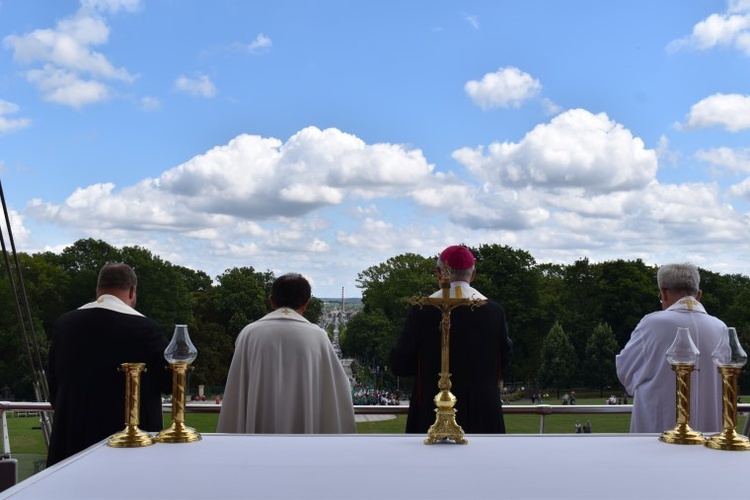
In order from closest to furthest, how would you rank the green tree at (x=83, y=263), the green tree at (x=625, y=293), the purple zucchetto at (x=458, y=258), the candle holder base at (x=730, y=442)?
1. the candle holder base at (x=730, y=442)
2. the purple zucchetto at (x=458, y=258)
3. the green tree at (x=83, y=263)
4. the green tree at (x=625, y=293)

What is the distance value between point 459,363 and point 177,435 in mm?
2235

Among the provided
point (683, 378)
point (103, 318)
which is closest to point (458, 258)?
point (683, 378)

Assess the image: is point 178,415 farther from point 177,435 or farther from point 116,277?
point 116,277

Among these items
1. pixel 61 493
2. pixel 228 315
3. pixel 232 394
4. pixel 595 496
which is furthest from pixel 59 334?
pixel 228 315

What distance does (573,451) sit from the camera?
170 inches

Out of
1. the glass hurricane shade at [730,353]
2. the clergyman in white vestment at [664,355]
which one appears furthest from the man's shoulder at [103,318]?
the glass hurricane shade at [730,353]

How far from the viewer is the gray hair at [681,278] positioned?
20.1 ft

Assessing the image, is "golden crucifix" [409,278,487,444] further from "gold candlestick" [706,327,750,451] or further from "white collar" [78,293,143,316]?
"white collar" [78,293,143,316]

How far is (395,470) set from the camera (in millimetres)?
3744

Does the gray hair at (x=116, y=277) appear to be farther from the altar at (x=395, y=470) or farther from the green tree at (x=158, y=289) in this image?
the green tree at (x=158, y=289)

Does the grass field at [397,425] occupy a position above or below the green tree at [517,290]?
below

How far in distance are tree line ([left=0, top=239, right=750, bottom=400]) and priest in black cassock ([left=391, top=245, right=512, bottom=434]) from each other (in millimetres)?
56088

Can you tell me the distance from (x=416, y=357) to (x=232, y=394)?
4.37 ft

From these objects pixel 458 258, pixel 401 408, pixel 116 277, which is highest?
pixel 458 258
